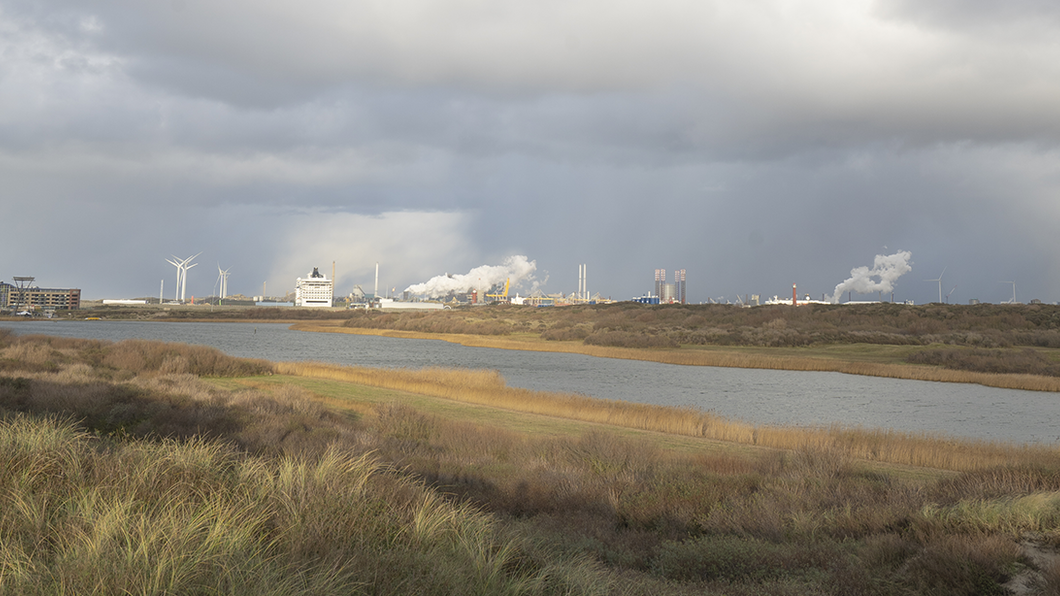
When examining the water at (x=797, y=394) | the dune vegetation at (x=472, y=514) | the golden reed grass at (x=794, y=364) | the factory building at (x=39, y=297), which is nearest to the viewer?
the dune vegetation at (x=472, y=514)

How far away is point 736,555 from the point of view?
6922 mm

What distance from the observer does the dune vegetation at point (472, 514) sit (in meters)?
4.36

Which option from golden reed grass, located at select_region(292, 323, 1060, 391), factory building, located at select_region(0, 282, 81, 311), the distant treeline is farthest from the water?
factory building, located at select_region(0, 282, 81, 311)

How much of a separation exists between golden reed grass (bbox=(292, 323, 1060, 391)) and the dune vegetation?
1011 inches

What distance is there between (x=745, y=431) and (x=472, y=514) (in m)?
13.9

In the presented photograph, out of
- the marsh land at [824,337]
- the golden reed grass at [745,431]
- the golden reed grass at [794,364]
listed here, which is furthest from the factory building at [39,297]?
the golden reed grass at [745,431]

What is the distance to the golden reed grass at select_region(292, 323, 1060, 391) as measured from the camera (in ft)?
118

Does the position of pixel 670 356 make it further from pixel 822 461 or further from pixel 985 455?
pixel 822 461

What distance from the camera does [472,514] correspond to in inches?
258

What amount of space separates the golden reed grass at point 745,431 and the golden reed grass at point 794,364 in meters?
21.4

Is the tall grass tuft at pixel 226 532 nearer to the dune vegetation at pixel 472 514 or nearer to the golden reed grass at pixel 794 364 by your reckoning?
the dune vegetation at pixel 472 514

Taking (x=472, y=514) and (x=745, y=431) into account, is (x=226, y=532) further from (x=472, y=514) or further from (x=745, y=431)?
(x=745, y=431)

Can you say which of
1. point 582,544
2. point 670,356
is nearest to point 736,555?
point 582,544

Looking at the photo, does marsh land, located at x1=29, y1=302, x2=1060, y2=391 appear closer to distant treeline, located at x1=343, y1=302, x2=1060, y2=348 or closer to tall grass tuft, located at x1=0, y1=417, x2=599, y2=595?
distant treeline, located at x1=343, y1=302, x2=1060, y2=348
